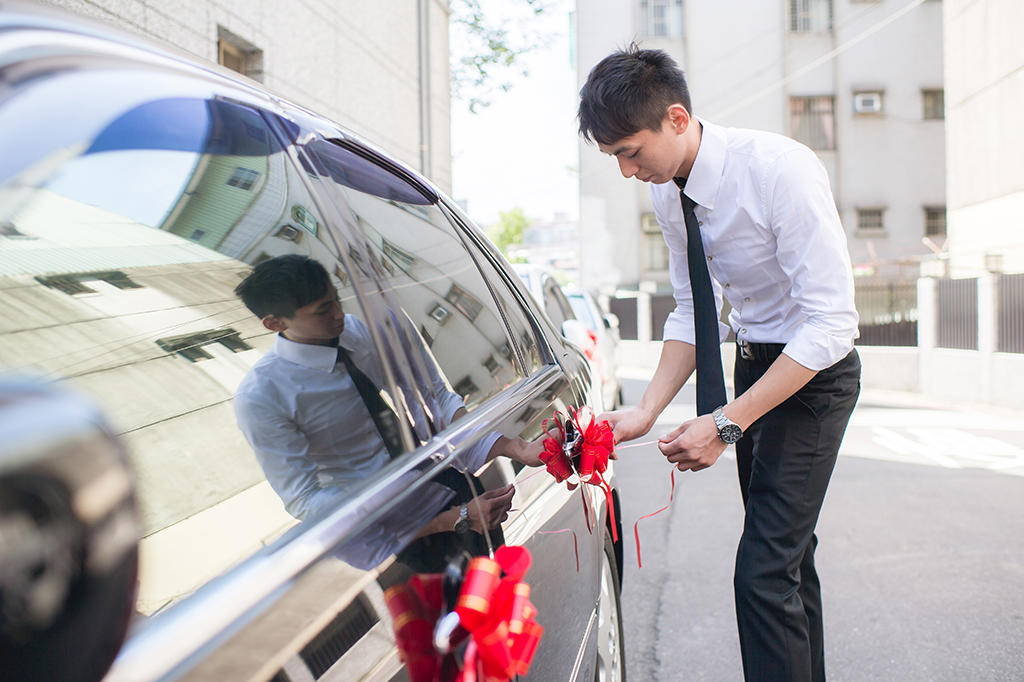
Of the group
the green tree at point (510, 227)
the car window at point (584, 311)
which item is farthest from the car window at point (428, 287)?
the green tree at point (510, 227)

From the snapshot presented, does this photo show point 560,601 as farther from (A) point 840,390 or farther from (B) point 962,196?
(B) point 962,196

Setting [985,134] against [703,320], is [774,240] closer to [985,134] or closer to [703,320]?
[703,320]

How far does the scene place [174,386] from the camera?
1.02 m

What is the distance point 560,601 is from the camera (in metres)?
1.84

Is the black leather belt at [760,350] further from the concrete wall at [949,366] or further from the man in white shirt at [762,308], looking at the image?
the concrete wall at [949,366]

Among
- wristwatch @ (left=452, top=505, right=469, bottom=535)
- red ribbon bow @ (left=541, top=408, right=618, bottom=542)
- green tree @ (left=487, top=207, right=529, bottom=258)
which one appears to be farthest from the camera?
green tree @ (left=487, top=207, right=529, bottom=258)

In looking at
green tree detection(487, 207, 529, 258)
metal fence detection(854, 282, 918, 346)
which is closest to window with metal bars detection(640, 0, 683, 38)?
metal fence detection(854, 282, 918, 346)

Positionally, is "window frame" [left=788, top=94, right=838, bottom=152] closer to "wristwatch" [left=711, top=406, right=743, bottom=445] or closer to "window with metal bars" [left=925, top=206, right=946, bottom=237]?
"window with metal bars" [left=925, top=206, right=946, bottom=237]

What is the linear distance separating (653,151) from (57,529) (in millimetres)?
2114

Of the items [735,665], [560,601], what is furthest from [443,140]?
[560,601]

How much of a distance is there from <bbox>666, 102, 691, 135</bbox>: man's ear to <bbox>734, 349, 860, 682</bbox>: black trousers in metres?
0.80

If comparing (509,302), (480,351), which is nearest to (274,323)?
(480,351)

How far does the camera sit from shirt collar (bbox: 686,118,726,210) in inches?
97.7

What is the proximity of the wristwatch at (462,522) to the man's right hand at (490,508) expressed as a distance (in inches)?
0.5
